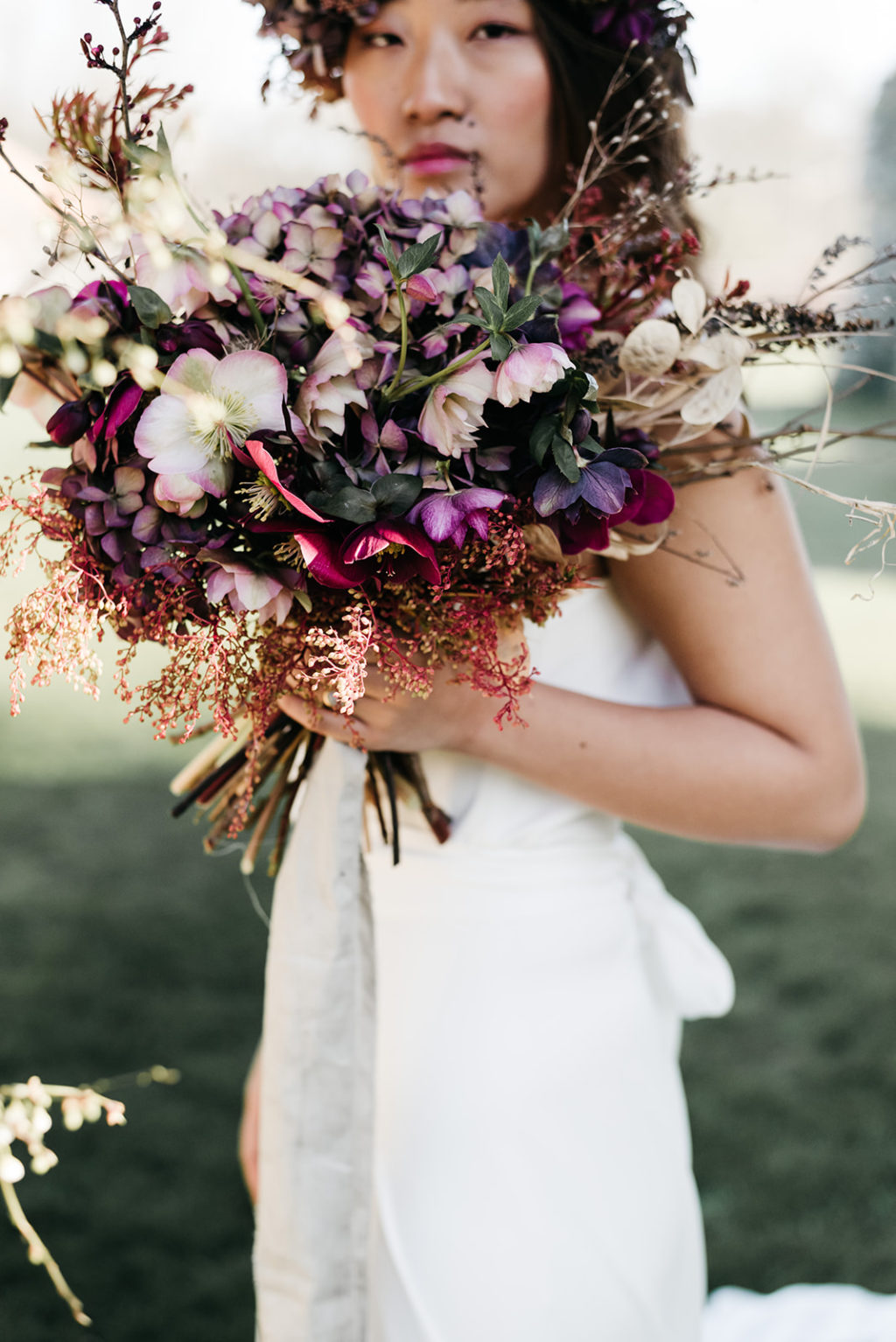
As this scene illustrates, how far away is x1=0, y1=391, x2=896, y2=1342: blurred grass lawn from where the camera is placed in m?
2.87

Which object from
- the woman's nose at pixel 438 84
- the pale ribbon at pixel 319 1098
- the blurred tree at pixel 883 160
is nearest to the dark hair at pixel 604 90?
the woman's nose at pixel 438 84

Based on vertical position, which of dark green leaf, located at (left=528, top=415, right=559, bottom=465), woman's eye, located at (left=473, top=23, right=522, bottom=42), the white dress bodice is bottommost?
the white dress bodice

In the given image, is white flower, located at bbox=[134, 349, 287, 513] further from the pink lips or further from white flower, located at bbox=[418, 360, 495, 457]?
the pink lips

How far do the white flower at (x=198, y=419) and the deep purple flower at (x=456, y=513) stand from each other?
5.4 inches

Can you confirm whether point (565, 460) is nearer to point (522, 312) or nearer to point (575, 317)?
point (522, 312)

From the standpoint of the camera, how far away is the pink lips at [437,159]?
167cm

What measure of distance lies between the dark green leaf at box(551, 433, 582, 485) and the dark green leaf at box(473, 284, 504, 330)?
0.37ft

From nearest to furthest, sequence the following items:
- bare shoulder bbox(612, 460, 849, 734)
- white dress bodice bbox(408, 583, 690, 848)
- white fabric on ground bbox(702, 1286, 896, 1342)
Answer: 1. bare shoulder bbox(612, 460, 849, 734)
2. white dress bodice bbox(408, 583, 690, 848)
3. white fabric on ground bbox(702, 1286, 896, 1342)

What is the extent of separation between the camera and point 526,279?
1186mm

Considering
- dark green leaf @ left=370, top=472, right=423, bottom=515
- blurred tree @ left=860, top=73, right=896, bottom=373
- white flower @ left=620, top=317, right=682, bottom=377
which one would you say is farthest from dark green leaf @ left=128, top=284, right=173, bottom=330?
blurred tree @ left=860, top=73, right=896, bottom=373

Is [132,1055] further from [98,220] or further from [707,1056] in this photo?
[98,220]

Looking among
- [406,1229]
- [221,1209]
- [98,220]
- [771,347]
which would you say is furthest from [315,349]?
[221,1209]

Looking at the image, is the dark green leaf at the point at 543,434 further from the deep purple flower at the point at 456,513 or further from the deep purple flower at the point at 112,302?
the deep purple flower at the point at 112,302

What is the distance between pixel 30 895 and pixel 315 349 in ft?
13.3
